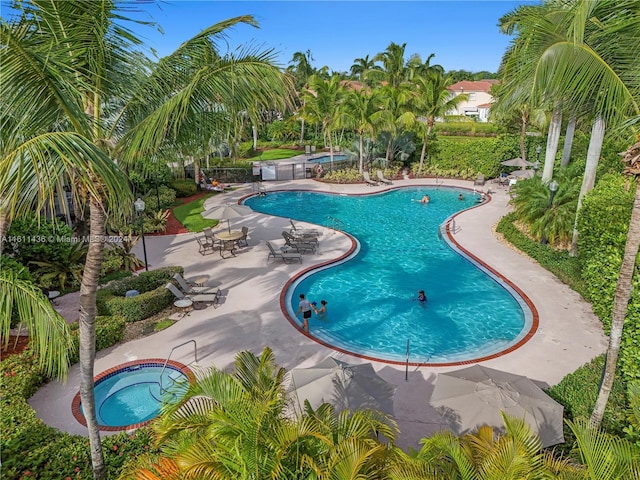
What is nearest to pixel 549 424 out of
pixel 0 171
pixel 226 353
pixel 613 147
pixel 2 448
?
pixel 226 353

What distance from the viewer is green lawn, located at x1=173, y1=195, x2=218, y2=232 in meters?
22.4

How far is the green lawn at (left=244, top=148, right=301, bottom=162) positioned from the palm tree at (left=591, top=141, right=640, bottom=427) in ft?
132

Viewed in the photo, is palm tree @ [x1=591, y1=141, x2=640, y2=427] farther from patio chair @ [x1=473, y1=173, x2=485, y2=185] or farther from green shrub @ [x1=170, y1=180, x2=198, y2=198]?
patio chair @ [x1=473, y1=173, x2=485, y2=185]

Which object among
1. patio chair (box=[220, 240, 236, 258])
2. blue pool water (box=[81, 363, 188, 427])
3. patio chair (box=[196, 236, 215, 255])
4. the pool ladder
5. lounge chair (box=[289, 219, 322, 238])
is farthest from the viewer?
the pool ladder

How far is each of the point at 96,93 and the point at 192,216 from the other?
18.8m

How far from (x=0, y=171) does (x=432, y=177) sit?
117 ft

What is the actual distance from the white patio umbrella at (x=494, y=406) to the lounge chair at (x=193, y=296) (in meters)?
8.14

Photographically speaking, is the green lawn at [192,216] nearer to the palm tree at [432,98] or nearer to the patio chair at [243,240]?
the patio chair at [243,240]

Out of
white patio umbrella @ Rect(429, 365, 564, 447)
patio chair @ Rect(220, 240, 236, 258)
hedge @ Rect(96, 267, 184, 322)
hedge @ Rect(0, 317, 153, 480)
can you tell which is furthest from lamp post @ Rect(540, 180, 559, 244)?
hedge @ Rect(0, 317, 153, 480)

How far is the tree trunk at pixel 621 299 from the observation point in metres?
6.12

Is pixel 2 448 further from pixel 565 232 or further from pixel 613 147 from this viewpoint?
pixel 613 147

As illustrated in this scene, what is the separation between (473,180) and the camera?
34.7 metres

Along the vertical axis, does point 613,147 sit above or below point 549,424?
above

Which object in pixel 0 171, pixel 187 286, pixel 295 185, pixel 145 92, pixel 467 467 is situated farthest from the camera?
pixel 295 185
